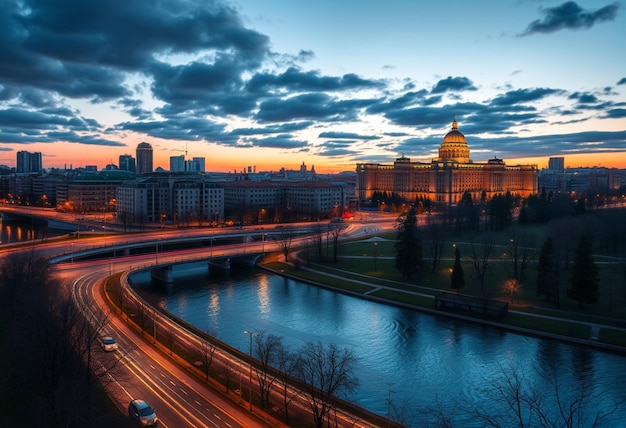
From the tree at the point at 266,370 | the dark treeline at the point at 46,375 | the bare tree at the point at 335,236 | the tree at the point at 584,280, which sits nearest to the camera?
the dark treeline at the point at 46,375

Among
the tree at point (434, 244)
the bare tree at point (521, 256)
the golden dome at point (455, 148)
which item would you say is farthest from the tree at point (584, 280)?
the golden dome at point (455, 148)

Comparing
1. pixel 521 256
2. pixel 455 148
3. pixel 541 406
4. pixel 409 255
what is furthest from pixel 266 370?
pixel 455 148

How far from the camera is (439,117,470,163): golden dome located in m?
150

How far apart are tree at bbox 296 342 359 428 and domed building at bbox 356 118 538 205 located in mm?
106373

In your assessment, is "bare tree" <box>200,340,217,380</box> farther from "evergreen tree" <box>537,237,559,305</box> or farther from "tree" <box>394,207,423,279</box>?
"evergreen tree" <box>537,237,559,305</box>

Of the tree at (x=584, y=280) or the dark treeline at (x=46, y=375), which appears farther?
the tree at (x=584, y=280)

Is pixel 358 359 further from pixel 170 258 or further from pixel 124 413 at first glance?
pixel 170 258

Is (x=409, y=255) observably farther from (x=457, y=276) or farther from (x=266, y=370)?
(x=266, y=370)

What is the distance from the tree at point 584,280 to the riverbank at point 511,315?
2.10m

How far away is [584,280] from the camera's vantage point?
35500 millimetres

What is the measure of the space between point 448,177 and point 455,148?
21.0 m

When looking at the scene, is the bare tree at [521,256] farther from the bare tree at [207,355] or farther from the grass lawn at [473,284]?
the bare tree at [207,355]

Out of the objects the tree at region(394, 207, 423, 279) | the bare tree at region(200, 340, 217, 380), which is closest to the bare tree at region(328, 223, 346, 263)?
the tree at region(394, 207, 423, 279)

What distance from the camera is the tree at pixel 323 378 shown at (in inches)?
755
